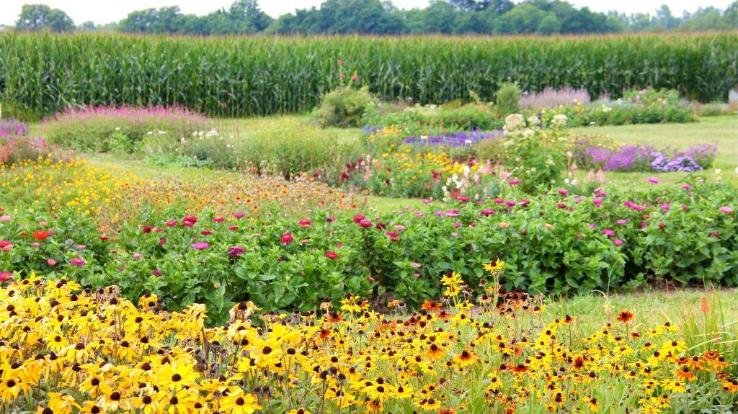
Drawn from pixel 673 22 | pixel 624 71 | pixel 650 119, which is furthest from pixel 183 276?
pixel 673 22

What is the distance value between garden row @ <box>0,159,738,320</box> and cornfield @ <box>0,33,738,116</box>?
14.6 metres

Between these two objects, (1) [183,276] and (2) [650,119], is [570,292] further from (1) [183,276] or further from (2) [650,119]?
(2) [650,119]

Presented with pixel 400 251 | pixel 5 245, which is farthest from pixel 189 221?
pixel 400 251

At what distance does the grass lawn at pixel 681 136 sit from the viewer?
12125mm

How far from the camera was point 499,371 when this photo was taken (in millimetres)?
3832

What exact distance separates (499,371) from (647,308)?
248 cm

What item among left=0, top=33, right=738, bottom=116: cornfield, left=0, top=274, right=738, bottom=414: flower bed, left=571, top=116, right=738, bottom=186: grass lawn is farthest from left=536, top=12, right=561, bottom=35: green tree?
left=0, top=274, right=738, bottom=414: flower bed

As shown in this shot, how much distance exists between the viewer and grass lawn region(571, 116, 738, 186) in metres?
12.1

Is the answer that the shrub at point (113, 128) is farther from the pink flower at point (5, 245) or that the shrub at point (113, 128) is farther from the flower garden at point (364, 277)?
the pink flower at point (5, 245)

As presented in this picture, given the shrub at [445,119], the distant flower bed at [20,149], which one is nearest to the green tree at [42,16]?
the shrub at [445,119]

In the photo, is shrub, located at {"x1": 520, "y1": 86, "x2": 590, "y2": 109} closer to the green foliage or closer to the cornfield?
the cornfield

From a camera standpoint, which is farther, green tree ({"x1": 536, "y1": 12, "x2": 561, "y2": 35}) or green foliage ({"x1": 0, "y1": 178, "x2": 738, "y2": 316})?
green tree ({"x1": 536, "y1": 12, "x2": 561, "y2": 35})

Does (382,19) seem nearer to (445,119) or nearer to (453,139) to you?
(445,119)

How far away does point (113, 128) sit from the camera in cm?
1516
